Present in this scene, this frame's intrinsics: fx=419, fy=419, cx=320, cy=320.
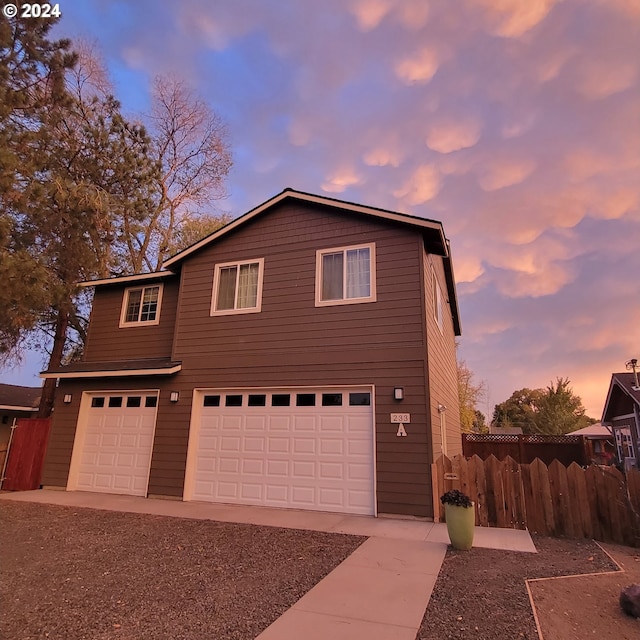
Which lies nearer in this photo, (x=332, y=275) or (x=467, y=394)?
(x=332, y=275)

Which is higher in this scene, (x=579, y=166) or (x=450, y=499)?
(x=579, y=166)

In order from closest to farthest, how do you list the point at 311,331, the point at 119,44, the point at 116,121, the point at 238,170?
1. the point at 311,331
2. the point at 119,44
3. the point at 116,121
4. the point at 238,170

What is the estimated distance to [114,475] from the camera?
10641 millimetres

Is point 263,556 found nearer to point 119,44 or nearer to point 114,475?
point 114,475

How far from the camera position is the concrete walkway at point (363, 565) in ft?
11.6

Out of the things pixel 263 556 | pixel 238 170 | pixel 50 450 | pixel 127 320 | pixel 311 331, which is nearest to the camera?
pixel 263 556

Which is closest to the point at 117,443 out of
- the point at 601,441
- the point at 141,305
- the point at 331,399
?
the point at 141,305

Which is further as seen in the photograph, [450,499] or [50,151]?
[50,151]

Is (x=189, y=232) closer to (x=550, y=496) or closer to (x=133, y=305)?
(x=133, y=305)

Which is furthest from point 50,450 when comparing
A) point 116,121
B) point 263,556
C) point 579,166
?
point 579,166

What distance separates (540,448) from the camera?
1511cm

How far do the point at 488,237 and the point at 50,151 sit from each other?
14.6m

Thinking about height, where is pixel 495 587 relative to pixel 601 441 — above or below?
below

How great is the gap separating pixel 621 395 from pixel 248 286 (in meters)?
15.4
